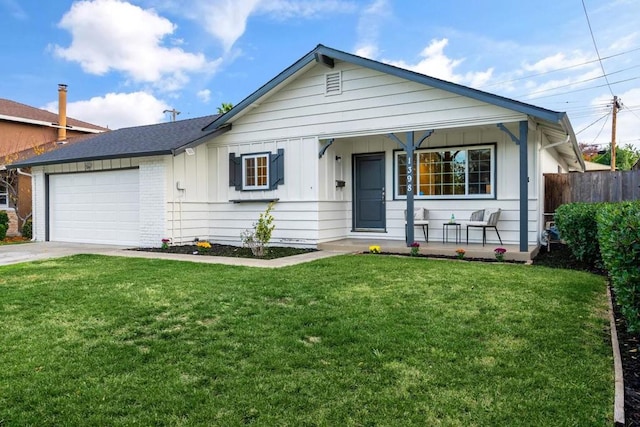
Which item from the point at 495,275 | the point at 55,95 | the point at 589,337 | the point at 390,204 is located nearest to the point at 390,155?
the point at 390,204

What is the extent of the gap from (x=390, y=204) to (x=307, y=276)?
16.0 ft

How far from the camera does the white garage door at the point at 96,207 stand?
1130cm

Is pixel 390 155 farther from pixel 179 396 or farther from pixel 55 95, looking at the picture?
pixel 55 95

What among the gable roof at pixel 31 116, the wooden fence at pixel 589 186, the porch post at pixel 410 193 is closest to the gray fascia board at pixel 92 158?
the porch post at pixel 410 193

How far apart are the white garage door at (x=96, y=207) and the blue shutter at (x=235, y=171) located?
2271 millimetres

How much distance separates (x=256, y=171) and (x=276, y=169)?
66 cm

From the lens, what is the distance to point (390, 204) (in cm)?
1063

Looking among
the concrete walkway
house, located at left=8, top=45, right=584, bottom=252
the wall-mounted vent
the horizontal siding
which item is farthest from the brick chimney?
the wall-mounted vent

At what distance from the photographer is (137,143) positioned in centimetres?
1194

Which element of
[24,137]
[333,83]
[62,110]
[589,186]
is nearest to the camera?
[333,83]

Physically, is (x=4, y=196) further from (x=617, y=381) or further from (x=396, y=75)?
(x=617, y=381)

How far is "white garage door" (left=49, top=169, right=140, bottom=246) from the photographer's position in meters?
11.3

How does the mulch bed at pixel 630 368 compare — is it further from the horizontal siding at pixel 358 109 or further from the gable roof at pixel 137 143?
the gable roof at pixel 137 143

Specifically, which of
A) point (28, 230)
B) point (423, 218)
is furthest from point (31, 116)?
point (423, 218)
